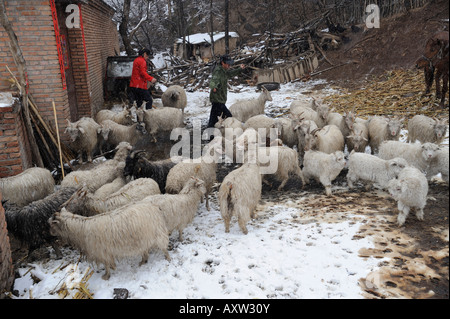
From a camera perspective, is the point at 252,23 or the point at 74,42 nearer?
the point at 74,42

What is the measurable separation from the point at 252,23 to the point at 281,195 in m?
26.6

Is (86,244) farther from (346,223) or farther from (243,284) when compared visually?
(346,223)

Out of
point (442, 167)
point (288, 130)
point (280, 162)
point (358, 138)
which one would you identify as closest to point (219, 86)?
point (288, 130)

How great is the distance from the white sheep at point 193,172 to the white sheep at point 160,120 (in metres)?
3.29

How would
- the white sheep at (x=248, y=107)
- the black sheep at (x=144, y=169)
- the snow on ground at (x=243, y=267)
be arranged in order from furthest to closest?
the white sheep at (x=248, y=107) < the black sheep at (x=144, y=169) < the snow on ground at (x=243, y=267)

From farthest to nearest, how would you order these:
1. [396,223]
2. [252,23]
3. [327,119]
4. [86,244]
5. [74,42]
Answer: [252,23]
[74,42]
[327,119]
[396,223]
[86,244]

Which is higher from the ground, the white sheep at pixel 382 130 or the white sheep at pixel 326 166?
the white sheep at pixel 382 130

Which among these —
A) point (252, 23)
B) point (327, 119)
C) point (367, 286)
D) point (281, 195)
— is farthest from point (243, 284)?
point (252, 23)

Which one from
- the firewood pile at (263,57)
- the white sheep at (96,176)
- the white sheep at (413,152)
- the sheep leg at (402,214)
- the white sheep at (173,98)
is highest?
the firewood pile at (263,57)

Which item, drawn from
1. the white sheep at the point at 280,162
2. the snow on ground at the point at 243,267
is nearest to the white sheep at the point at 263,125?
the white sheep at the point at 280,162

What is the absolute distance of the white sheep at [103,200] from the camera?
4.66 m

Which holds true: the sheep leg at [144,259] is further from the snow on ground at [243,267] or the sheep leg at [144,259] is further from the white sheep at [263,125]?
the white sheep at [263,125]

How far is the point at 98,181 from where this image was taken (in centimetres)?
587

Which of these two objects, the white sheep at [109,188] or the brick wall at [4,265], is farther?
the white sheep at [109,188]
